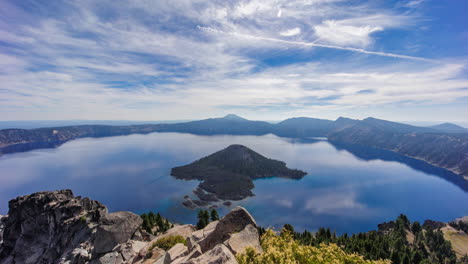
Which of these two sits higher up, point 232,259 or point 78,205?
point 232,259

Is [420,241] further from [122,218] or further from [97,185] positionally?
[97,185]

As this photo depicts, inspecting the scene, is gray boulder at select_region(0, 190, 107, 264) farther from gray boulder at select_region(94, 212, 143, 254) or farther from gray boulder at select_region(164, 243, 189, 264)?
gray boulder at select_region(164, 243, 189, 264)

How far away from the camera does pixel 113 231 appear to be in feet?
119

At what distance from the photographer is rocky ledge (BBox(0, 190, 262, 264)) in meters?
25.0

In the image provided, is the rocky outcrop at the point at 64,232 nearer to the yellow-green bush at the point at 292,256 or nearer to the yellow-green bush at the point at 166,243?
the yellow-green bush at the point at 166,243

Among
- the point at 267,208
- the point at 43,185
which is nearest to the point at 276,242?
the point at 267,208

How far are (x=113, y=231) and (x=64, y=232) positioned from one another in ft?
74.1

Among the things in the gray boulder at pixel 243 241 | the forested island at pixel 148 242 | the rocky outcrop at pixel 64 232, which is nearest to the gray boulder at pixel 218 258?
the forested island at pixel 148 242

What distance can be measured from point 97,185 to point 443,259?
9229 inches

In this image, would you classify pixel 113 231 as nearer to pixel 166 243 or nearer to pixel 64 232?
pixel 166 243

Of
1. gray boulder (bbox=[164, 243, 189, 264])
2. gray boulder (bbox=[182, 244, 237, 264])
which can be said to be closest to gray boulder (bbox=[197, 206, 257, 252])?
gray boulder (bbox=[164, 243, 189, 264])

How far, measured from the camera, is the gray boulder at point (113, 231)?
35.6m

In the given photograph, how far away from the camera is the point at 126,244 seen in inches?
1444

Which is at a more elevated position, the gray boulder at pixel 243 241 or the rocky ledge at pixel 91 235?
the gray boulder at pixel 243 241
